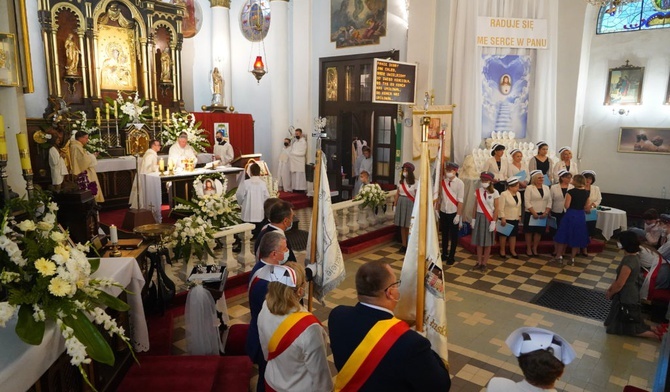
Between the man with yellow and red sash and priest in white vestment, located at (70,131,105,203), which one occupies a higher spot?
priest in white vestment, located at (70,131,105,203)

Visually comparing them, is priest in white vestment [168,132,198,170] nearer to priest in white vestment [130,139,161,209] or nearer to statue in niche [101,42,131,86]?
priest in white vestment [130,139,161,209]

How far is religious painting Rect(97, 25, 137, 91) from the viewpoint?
1283cm

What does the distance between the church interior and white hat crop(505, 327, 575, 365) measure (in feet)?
4.57

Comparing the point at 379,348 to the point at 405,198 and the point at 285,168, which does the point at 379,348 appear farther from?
the point at 285,168

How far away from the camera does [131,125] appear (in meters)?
12.6

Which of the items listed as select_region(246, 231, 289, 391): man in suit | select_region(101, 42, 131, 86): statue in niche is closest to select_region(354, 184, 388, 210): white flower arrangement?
select_region(246, 231, 289, 391): man in suit

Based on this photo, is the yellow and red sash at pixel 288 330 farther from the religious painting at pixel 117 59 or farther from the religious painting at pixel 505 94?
the religious painting at pixel 117 59

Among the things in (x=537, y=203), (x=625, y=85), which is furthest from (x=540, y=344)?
(x=625, y=85)

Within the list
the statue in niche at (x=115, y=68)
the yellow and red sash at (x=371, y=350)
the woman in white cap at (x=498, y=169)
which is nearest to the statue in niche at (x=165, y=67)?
the statue in niche at (x=115, y=68)

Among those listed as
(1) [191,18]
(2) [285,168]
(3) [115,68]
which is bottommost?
(2) [285,168]

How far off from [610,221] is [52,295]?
10134mm

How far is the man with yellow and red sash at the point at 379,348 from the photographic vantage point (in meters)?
2.36

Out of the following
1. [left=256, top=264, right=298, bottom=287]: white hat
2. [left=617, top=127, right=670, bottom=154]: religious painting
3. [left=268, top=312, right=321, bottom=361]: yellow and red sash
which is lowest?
[left=268, top=312, right=321, bottom=361]: yellow and red sash

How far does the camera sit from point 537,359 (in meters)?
2.34
